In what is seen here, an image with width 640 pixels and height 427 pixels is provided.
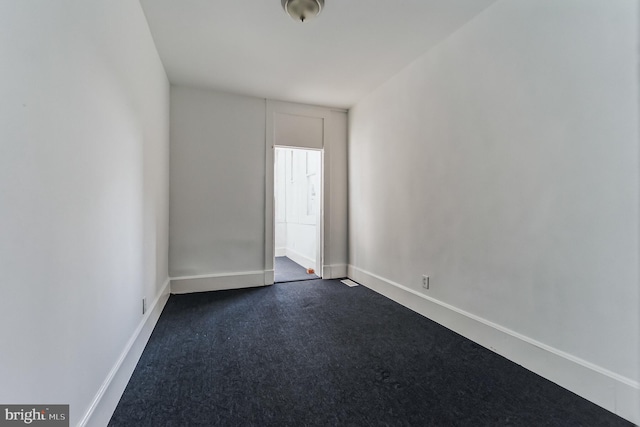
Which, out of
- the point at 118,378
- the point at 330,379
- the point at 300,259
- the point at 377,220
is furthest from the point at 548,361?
the point at 300,259

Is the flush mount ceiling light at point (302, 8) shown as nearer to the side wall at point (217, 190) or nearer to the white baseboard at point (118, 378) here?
the side wall at point (217, 190)

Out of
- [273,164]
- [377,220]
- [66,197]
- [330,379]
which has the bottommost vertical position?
[330,379]

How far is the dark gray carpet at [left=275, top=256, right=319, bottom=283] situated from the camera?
412 cm

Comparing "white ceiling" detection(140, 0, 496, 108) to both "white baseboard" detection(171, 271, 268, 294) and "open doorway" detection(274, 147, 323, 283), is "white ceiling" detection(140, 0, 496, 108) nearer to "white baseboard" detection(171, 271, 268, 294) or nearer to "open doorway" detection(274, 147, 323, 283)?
"open doorway" detection(274, 147, 323, 283)

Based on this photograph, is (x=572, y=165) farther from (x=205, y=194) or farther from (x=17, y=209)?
(x=205, y=194)

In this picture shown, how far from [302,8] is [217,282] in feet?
9.75

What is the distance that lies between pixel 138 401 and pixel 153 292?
114cm

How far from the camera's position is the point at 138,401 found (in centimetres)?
151

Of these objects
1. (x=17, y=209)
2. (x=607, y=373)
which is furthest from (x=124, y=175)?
(x=607, y=373)

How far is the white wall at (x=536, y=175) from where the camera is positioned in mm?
1437

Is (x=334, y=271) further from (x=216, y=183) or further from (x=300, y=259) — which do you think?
(x=216, y=183)

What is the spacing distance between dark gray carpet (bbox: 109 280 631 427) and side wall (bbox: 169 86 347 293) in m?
0.93

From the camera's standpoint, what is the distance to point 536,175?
1783mm

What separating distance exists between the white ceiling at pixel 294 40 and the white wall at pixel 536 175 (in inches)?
11.8
